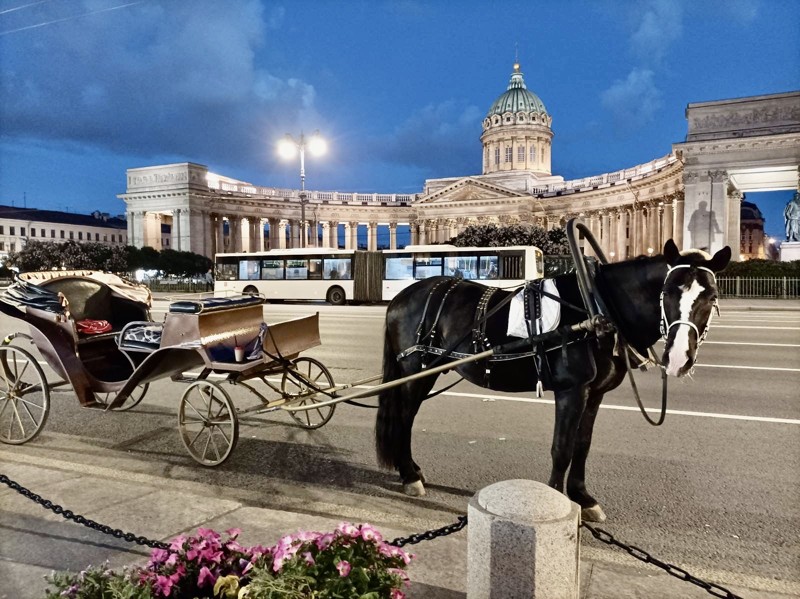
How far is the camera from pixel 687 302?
3.53 metres

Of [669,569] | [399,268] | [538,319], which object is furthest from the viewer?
[399,268]

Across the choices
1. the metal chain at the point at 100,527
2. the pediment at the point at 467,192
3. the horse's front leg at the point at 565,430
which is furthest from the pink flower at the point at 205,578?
the pediment at the point at 467,192

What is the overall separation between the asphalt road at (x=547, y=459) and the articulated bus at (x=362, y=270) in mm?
18944

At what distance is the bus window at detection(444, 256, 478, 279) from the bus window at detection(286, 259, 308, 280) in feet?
26.8

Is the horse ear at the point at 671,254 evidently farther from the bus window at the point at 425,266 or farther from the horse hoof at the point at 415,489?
the bus window at the point at 425,266

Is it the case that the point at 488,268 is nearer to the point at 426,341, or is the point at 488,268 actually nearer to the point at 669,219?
the point at 426,341

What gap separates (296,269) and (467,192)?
49625 mm

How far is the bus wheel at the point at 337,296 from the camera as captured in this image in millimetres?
30969

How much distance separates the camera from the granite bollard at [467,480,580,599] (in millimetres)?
2422

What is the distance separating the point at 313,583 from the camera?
239 cm

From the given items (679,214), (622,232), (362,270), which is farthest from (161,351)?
(622,232)

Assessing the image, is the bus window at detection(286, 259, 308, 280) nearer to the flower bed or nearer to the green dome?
the flower bed

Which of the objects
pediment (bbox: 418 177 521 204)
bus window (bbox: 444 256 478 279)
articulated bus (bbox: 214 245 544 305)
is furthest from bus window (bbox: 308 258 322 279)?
pediment (bbox: 418 177 521 204)

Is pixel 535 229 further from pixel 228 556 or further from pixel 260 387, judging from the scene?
pixel 228 556
